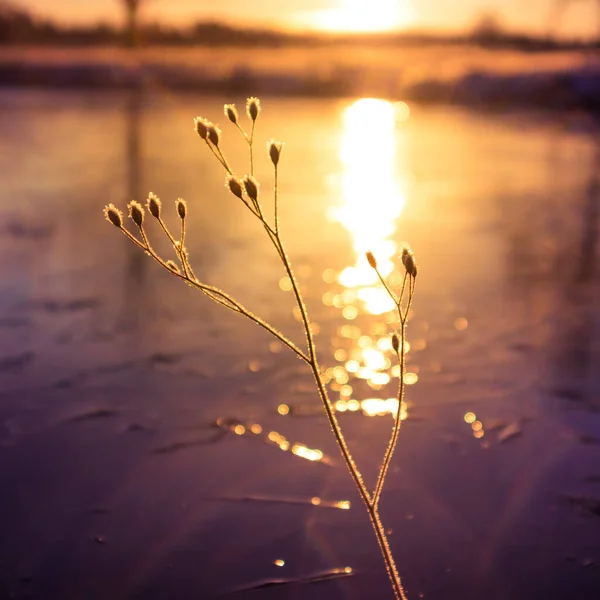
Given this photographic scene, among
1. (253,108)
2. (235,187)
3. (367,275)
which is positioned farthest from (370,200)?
(235,187)

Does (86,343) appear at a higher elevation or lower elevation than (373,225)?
lower

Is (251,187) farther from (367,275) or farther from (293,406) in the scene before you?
(367,275)

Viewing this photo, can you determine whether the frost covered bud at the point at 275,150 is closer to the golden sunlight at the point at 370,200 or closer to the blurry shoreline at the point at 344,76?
the golden sunlight at the point at 370,200

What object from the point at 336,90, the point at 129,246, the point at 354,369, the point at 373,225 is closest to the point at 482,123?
the point at 336,90

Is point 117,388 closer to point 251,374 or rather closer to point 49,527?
point 251,374

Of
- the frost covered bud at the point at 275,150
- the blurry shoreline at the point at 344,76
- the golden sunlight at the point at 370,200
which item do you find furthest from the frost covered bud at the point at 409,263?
the blurry shoreline at the point at 344,76

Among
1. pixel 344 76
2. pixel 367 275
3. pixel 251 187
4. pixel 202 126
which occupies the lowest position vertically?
pixel 367 275

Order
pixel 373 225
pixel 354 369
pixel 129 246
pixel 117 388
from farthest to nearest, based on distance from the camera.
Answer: pixel 373 225
pixel 129 246
pixel 354 369
pixel 117 388
